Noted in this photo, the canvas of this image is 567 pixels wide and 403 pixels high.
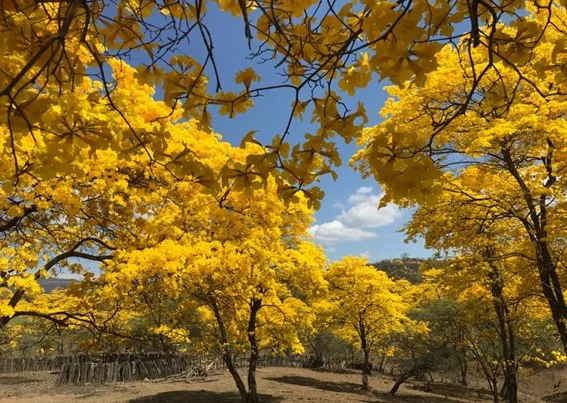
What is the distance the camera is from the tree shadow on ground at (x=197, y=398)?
58.8ft

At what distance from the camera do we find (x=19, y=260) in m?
5.79

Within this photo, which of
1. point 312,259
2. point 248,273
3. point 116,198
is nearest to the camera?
point 116,198

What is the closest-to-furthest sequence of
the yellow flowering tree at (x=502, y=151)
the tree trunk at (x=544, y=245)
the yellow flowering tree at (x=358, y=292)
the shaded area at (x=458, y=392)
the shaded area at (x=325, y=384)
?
1. the yellow flowering tree at (x=502, y=151)
2. the tree trunk at (x=544, y=245)
3. the yellow flowering tree at (x=358, y=292)
4. the shaded area at (x=325, y=384)
5. the shaded area at (x=458, y=392)

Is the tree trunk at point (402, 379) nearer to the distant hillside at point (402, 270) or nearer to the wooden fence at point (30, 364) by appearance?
the distant hillside at point (402, 270)


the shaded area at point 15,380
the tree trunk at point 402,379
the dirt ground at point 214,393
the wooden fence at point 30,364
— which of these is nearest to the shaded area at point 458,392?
the dirt ground at point 214,393

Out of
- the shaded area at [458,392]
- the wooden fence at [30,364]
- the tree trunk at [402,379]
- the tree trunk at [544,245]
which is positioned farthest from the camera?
the wooden fence at [30,364]

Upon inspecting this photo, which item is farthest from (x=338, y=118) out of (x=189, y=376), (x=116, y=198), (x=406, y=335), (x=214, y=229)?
(x=189, y=376)

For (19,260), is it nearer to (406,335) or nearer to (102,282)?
(102,282)

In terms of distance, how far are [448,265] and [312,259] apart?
12.5 feet

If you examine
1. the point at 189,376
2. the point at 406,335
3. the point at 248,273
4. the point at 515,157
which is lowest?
the point at 189,376

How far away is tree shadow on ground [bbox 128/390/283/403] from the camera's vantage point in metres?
17.9

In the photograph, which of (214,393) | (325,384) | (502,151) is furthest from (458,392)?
(502,151)

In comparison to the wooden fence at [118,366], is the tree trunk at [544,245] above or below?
above

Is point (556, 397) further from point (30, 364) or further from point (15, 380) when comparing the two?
point (30, 364)
